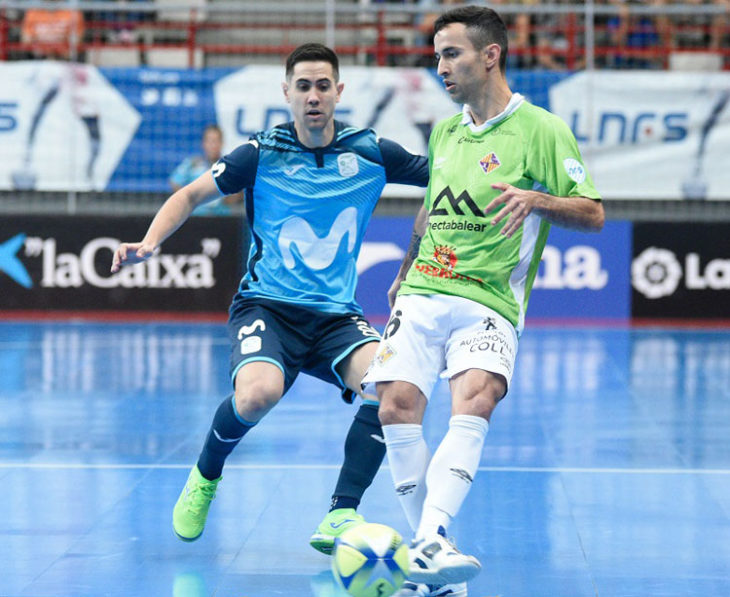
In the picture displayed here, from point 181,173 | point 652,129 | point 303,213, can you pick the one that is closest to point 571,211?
point 303,213

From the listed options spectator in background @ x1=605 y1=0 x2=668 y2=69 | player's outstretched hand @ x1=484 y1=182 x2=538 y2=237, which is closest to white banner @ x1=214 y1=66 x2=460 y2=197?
spectator in background @ x1=605 y1=0 x2=668 y2=69

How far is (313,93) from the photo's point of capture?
16.5 ft

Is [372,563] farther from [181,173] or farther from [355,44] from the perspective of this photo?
[355,44]

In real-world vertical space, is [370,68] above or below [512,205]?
above

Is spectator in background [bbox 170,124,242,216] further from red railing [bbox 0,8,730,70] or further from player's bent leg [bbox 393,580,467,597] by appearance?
player's bent leg [bbox 393,580,467,597]

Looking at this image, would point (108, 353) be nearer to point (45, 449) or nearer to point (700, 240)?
point (45, 449)

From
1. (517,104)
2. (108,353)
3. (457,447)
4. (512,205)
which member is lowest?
(108,353)

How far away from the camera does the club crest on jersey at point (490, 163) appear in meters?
4.43

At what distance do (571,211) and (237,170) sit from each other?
1517mm

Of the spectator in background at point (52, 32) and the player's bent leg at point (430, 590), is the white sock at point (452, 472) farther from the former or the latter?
the spectator in background at point (52, 32)

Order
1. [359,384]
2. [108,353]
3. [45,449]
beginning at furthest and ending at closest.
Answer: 1. [108,353]
2. [45,449]
3. [359,384]

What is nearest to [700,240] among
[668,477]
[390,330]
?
[668,477]

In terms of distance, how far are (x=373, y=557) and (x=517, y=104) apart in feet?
5.66

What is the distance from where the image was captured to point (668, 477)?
6.18 m
